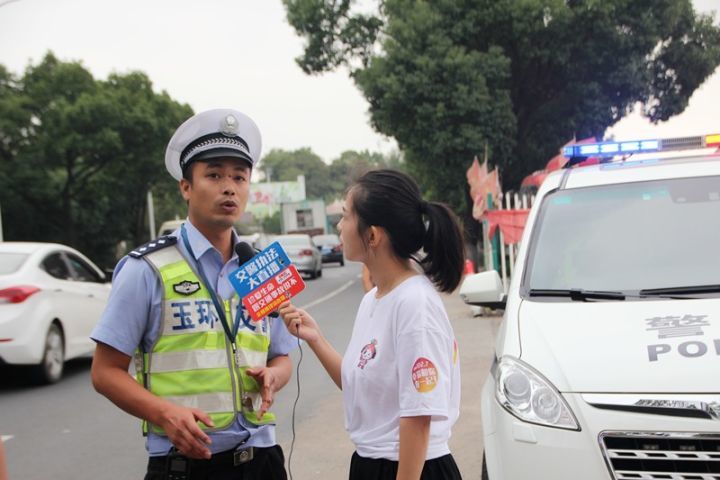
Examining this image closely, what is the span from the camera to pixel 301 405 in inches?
292

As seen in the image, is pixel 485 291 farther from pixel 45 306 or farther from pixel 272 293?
pixel 45 306

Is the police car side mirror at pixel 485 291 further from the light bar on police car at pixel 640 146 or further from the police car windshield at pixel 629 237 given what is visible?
the light bar on police car at pixel 640 146

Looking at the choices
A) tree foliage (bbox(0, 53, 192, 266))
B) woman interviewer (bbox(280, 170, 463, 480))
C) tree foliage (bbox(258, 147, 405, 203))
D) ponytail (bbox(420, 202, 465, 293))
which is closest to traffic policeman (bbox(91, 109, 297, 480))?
woman interviewer (bbox(280, 170, 463, 480))

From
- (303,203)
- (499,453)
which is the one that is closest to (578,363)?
(499,453)

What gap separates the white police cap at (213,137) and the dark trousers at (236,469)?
2.80ft

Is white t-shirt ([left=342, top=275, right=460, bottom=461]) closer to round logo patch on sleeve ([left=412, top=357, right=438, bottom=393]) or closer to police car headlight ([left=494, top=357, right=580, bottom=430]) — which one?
round logo patch on sleeve ([left=412, top=357, right=438, bottom=393])

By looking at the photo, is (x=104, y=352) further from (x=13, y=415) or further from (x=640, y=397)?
(x=13, y=415)

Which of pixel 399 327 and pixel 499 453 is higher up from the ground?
pixel 399 327

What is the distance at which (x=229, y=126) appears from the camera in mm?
2455

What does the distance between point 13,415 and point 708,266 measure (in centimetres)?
580

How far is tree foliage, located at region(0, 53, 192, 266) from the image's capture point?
26.0 metres

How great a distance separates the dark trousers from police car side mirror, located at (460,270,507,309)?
6.86 feet

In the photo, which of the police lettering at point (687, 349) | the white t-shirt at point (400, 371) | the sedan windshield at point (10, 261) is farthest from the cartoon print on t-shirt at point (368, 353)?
the sedan windshield at point (10, 261)

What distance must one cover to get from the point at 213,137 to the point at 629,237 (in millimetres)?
2472
